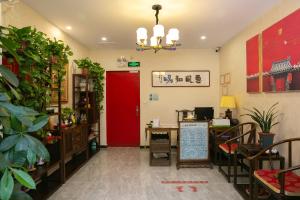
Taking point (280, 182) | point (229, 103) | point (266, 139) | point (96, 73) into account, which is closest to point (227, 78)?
point (229, 103)

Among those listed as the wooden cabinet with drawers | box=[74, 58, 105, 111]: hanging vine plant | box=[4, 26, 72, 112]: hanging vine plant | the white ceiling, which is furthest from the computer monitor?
box=[4, 26, 72, 112]: hanging vine plant

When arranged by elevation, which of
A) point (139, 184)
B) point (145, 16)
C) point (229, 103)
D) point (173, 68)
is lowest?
Answer: point (139, 184)

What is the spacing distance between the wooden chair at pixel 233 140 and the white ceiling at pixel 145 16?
190cm

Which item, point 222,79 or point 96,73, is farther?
point 222,79

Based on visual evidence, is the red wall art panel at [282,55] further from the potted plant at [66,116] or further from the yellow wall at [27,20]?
the yellow wall at [27,20]

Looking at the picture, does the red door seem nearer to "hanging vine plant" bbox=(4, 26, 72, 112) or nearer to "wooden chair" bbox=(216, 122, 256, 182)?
"wooden chair" bbox=(216, 122, 256, 182)

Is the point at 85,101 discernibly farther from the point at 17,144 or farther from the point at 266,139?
the point at 17,144

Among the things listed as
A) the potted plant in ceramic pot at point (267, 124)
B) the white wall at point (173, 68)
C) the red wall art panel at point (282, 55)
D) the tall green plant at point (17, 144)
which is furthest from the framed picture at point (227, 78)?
the tall green plant at point (17, 144)

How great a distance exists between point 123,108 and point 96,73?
125 centimetres

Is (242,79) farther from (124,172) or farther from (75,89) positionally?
(75,89)

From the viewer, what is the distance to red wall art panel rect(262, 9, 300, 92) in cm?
291

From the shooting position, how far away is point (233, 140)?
12.4 feet

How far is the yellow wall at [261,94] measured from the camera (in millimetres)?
2992

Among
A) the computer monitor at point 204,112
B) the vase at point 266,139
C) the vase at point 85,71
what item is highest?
the vase at point 85,71
